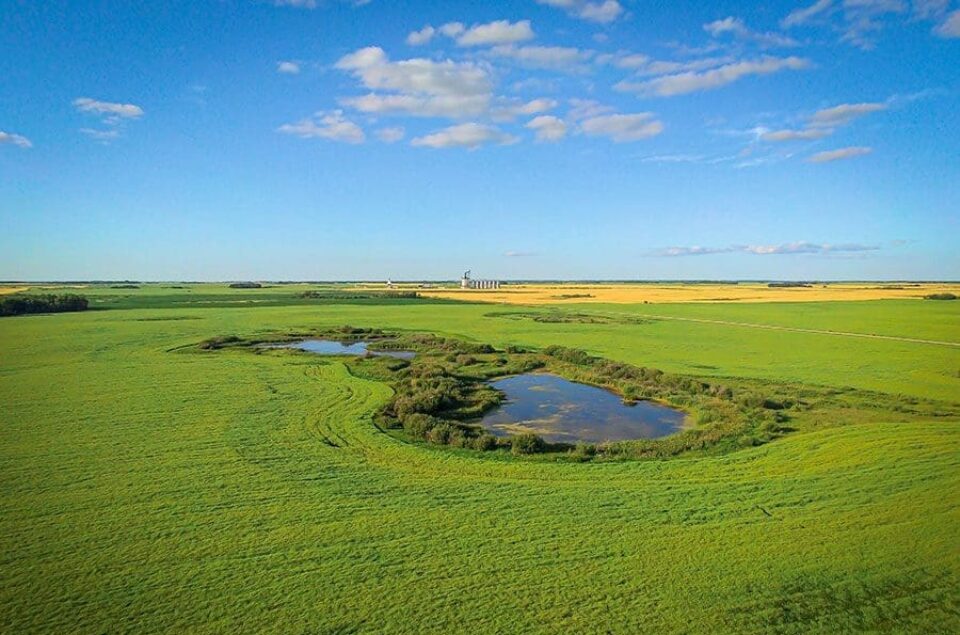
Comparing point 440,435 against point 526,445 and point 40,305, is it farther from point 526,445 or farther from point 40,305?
point 40,305

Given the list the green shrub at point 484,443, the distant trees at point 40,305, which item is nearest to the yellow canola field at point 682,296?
the distant trees at point 40,305

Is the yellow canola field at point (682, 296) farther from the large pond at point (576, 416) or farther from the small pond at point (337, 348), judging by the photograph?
the large pond at point (576, 416)

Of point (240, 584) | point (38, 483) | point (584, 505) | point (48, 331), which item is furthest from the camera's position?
point (48, 331)

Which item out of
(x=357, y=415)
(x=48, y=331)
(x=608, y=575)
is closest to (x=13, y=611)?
(x=608, y=575)

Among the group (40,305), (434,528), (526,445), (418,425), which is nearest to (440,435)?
(418,425)

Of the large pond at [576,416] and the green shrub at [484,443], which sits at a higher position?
the green shrub at [484,443]

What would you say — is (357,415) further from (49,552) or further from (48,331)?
(48,331)

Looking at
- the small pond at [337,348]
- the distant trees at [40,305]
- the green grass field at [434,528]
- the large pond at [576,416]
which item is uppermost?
the distant trees at [40,305]
